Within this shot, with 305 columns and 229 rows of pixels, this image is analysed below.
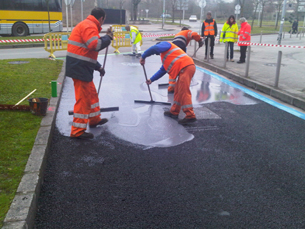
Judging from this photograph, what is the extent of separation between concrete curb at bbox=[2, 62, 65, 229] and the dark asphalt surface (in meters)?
0.15

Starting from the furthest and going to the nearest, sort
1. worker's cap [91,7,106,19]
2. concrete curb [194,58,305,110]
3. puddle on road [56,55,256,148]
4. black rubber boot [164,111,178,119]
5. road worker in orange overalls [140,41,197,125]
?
concrete curb [194,58,305,110], black rubber boot [164,111,178,119], road worker in orange overalls [140,41,197,125], puddle on road [56,55,256,148], worker's cap [91,7,106,19]

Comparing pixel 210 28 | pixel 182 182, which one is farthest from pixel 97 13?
pixel 210 28

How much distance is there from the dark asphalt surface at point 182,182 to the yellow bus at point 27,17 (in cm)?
1894

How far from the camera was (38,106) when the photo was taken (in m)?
5.42

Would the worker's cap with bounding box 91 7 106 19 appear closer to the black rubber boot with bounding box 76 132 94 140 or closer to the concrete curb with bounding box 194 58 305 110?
the black rubber boot with bounding box 76 132 94 140

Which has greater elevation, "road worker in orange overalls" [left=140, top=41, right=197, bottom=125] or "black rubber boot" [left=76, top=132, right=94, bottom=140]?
"road worker in orange overalls" [left=140, top=41, right=197, bottom=125]

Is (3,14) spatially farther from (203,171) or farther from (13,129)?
(203,171)

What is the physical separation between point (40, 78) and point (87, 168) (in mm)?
5378

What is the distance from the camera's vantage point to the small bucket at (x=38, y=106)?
5.42 meters

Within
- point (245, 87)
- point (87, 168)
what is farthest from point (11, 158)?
point (245, 87)

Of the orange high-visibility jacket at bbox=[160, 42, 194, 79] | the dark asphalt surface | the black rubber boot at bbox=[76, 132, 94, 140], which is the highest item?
the orange high-visibility jacket at bbox=[160, 42, 194, 79]

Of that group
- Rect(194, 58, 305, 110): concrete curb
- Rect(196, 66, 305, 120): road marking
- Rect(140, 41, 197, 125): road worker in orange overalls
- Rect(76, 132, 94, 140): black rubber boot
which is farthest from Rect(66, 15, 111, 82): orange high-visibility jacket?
Rect(194, 58, 305, 110): concrete curb

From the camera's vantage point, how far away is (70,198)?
3295 mm

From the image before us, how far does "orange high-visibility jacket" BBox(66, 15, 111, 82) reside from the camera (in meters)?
4.57
